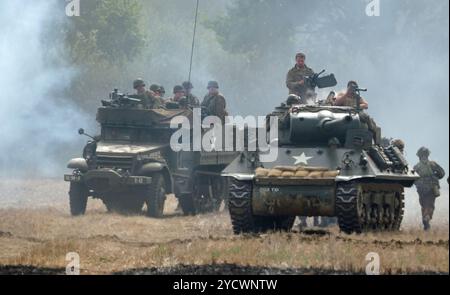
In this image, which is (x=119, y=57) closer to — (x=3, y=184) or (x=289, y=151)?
(x=3, y=184)

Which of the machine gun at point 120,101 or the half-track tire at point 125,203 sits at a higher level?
the machine gun at point 120,101

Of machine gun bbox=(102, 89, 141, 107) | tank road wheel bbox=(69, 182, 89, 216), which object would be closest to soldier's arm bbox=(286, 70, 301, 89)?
machine gun bbox=(102, 89, 141, 107)

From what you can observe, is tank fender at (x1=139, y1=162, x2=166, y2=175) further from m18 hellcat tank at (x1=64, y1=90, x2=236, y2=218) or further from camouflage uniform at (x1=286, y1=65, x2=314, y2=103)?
camouflage uniform at (x1=286, y1=65, x2=314, y2=103)

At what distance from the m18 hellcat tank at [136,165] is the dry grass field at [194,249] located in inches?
60.5

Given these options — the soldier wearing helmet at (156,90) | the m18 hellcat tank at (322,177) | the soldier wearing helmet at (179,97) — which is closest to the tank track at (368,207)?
the m18 hellcat tank at (322,177)

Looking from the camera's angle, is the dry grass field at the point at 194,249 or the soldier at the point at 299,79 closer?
the dry grass field at the point at 194,249

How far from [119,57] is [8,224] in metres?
25.9

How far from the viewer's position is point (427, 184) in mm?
22562

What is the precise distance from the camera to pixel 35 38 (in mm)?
38906

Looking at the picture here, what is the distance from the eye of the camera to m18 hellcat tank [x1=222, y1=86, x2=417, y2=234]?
1725 centimetres

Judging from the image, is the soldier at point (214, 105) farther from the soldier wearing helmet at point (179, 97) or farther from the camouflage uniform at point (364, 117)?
the camouflage uniform at point (364, 117)

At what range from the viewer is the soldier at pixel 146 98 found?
24.6 metres

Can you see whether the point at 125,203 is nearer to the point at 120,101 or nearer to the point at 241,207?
the point at 120,101
